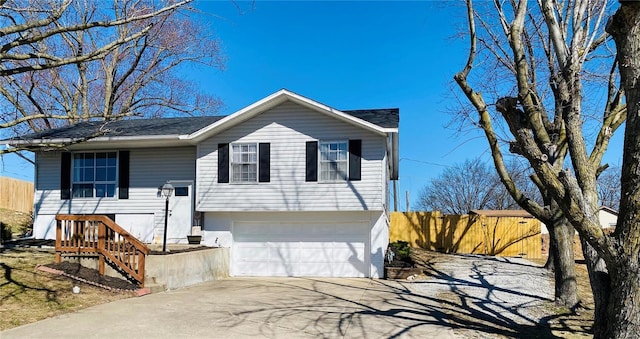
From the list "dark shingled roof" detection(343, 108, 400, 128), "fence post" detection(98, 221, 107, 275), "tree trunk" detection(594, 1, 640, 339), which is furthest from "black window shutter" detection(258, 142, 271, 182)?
"tree trunk" detection(594, 1, 640, 339)

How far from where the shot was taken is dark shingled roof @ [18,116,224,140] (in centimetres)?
1493

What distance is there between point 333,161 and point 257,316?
263 inches

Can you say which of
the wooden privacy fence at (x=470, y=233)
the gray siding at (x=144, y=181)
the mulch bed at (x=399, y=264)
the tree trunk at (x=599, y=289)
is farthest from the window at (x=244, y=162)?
the tree trunk at (x=599, y=289)

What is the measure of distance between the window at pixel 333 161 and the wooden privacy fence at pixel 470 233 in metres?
8.51

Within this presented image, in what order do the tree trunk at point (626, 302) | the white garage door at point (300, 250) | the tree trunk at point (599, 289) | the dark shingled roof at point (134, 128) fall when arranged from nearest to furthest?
the tree trunk at point (626, 302) → the tree trunk at point (599, 289) → the white garage door at point (300, 250) → the dark shingled roof at point (134, 128)

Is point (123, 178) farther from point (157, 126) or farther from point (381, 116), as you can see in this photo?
point (381, 116)

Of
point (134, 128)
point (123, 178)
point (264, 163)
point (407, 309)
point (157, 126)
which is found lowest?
point (407, 309)

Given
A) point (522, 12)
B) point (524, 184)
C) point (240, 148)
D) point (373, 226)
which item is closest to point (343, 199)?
point (373, 226)

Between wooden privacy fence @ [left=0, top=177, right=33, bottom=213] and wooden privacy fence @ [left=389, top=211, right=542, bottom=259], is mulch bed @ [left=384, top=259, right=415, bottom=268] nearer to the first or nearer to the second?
wooden privacy fence @ [left=389, top=211, right=542, bottom=259]

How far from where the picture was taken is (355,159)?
13648mm

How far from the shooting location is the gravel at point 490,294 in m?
7.69

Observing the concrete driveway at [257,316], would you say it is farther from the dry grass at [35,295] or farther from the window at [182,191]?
the window at [182,191]

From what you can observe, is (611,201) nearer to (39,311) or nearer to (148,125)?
Result: (148,125)

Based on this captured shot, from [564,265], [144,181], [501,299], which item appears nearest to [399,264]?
[501,299]
